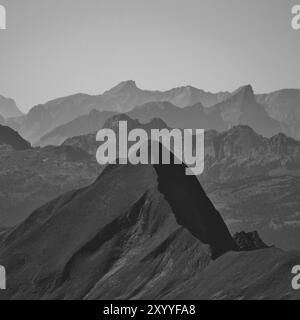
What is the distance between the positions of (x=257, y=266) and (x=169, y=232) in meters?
40.0

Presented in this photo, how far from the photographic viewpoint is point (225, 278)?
165 m
